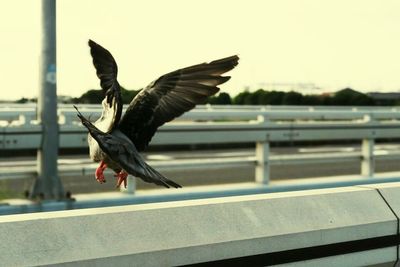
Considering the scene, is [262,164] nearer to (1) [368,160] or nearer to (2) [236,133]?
(2) [236,133]

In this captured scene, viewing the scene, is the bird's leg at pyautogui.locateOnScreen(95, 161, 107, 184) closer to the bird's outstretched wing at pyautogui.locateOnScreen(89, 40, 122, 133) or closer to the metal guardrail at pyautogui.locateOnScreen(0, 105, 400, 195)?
the bird's outstretched wing at pyautogui.locateOnScreen(89, 40, 122, 133)

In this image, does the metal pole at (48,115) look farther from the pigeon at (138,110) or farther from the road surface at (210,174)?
the pigeon at (138,110)

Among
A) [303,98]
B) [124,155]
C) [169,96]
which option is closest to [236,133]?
[169,96]

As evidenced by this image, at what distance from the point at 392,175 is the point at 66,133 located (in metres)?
5.03

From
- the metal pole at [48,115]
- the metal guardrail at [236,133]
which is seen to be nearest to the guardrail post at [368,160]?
the metal guardrail at [236,133]

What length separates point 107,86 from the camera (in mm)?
3385

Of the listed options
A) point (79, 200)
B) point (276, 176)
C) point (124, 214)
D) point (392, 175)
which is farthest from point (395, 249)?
point (276, 176)

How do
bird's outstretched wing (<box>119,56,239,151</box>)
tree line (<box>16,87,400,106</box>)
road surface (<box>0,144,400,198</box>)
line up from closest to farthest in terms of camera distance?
1. bird's outstretched wing (<box>119,56,239,151</box>)
2. road surface (<box>0,144,400,198</box>)
3. tree line (<box>16,87,400,106</box>)

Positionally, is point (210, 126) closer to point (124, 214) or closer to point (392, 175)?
point (392, 175)

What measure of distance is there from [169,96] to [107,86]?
0.33 m

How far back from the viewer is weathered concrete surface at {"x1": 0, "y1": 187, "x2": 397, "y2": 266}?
304cm

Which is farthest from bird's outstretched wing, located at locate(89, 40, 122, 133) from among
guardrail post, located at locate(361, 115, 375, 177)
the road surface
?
guardrail post, located at locate(361, 115, 375, 177)

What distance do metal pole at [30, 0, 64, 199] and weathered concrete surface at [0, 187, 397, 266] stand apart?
3.46 metres

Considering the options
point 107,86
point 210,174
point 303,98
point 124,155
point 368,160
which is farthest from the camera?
point 303,98
